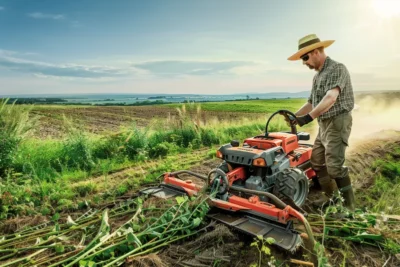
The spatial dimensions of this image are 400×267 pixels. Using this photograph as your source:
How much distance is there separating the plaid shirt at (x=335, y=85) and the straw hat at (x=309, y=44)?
28cm

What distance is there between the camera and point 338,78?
14.4 ft

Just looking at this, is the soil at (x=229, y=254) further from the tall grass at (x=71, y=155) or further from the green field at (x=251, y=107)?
the green field at (x=251, y=107)

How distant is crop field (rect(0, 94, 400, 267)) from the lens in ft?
10.7

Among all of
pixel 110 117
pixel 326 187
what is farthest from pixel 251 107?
pixel 326 187

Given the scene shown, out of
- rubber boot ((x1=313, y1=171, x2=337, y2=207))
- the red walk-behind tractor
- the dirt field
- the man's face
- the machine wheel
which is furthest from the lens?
the dirt field

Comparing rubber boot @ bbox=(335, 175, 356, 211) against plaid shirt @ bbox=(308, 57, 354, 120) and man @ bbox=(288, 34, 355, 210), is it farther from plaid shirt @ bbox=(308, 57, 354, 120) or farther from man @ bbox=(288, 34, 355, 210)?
plaid shirt @ bbox=(308, 57, 354, 120)

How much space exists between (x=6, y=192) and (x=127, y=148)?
3589 mm

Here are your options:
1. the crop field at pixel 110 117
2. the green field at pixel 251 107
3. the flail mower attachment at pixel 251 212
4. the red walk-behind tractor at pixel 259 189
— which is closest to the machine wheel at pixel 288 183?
the red walk-behind tractor at pixel 259 189

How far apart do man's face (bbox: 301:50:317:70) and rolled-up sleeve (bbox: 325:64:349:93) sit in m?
0.36

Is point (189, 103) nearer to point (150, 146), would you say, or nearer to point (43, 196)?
point (150, 146)

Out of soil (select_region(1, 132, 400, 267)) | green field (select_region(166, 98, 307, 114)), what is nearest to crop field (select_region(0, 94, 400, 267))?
soil (select_region(1, 132, 400, 267))

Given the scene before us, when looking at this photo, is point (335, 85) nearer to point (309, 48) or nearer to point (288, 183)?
point (309, 48)

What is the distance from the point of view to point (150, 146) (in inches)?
348

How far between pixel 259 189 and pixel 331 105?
5.29 feet
